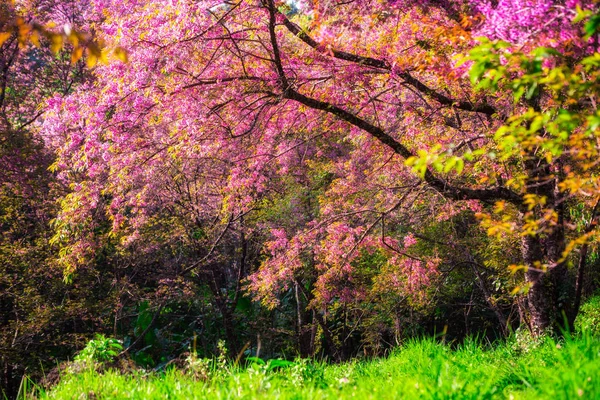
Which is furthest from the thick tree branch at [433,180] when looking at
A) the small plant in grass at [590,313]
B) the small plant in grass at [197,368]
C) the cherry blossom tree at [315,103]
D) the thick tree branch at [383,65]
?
the small plant in grass at [590,313]

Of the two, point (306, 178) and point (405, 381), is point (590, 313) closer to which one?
point (306, 178)

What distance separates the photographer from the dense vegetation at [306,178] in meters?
3.43

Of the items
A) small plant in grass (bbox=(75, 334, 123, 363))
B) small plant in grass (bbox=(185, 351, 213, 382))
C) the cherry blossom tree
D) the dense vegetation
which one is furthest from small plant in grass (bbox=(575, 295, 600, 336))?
small plant in grass (bbox=(75, 334, 123, 363))

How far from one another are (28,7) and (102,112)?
6.08 meters

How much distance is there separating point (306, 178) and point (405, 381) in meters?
8.95

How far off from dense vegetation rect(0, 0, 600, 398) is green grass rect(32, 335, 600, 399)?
0.11 feet

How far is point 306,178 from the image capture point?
12.3 metres

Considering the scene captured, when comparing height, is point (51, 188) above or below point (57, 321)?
above

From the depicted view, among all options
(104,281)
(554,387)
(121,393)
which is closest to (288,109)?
(121,393)

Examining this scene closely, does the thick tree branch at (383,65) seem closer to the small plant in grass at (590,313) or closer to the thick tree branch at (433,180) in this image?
the thick tree branch at (433,180)

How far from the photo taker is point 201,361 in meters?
4.14

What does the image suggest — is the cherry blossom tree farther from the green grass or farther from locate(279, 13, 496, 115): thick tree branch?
the green grass

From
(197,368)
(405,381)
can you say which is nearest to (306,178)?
(197,368)

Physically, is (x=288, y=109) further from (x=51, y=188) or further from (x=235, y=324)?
(x=235, y=324)
